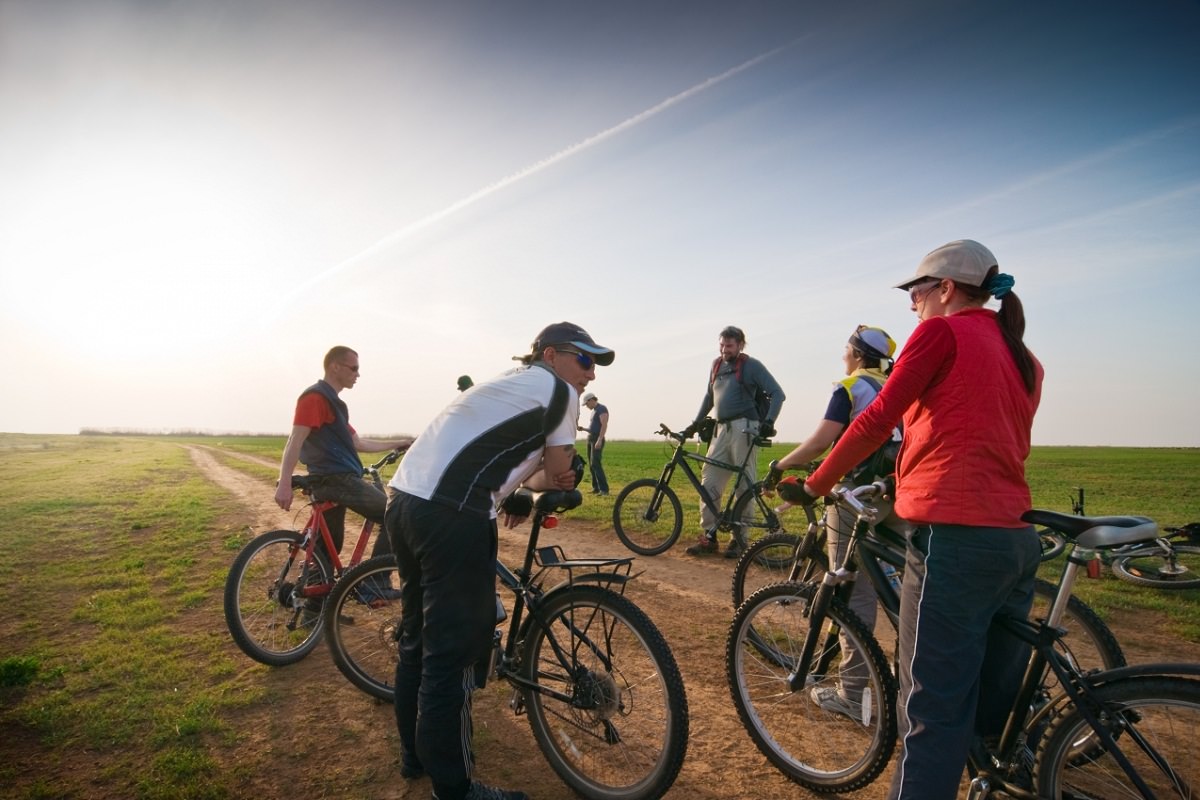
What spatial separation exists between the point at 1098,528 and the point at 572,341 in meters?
2.48

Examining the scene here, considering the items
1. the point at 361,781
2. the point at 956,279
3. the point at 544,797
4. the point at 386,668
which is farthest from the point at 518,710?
the point at 956,279

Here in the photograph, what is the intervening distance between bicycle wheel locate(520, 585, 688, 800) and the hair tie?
222cm

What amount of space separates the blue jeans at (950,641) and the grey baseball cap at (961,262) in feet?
3.56

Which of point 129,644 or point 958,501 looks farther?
point 129,644

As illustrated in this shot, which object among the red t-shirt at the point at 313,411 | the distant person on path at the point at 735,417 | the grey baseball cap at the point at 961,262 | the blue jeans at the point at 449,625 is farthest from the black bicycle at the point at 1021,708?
the distant person on path at the point at 735,417

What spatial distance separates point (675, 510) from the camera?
8672 millimetres

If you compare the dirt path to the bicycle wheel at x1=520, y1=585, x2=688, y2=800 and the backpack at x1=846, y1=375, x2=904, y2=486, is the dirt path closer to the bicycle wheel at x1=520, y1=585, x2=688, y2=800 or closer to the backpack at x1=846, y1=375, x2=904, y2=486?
the bicycle wheel at x1=520, y1=585, x2=688, y2=800

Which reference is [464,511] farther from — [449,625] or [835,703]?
[835,703]

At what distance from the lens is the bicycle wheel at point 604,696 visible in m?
2.80

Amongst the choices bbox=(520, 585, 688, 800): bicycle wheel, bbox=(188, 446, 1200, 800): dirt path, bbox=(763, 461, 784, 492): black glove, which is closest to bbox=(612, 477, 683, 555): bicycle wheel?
bbox=(188, 446, 1200, 800): dirt path

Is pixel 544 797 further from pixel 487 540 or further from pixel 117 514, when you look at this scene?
pixel 117 514

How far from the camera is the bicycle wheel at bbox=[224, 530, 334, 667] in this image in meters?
4.64

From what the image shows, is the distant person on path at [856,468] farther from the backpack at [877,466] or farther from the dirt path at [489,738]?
the dirt path at [489,738]

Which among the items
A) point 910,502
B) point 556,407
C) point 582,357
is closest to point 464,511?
point 556,407
